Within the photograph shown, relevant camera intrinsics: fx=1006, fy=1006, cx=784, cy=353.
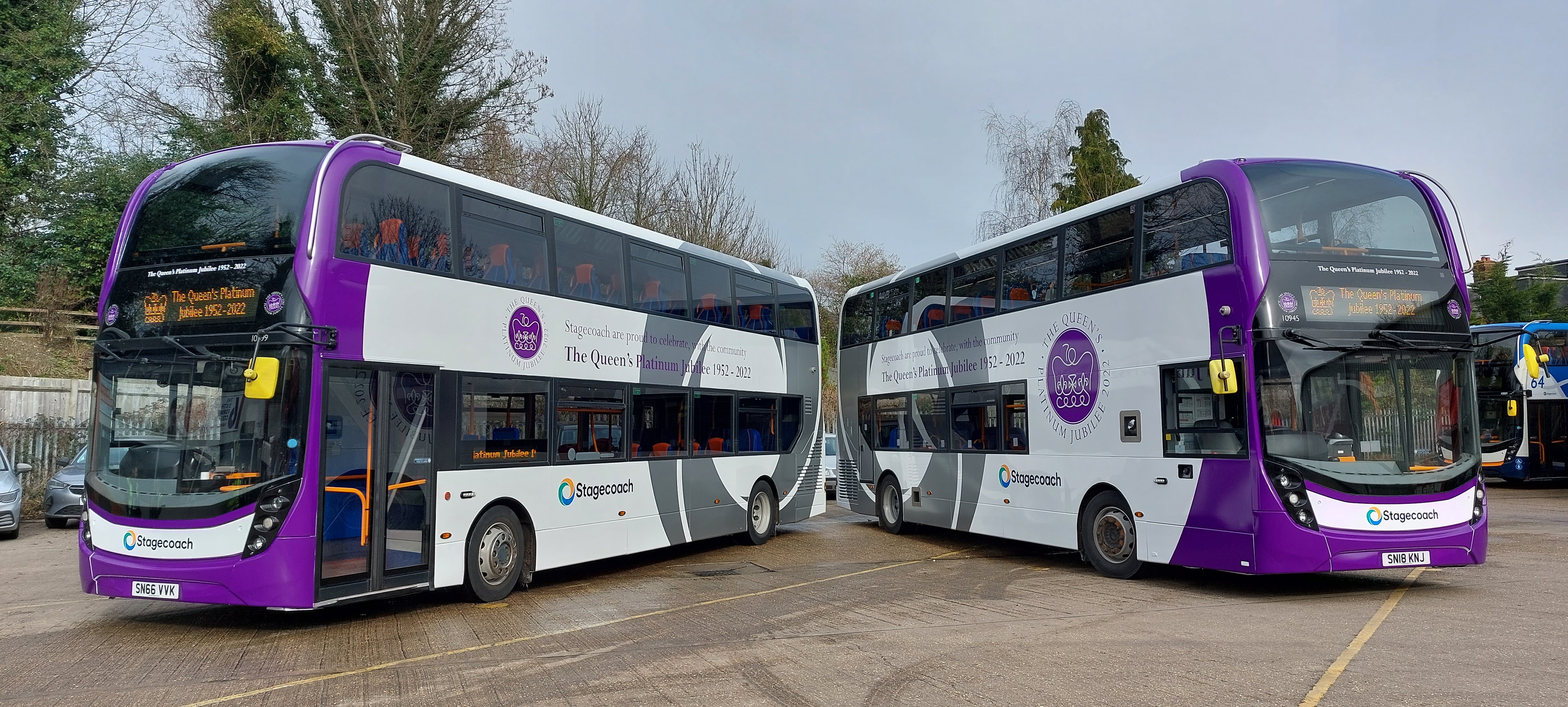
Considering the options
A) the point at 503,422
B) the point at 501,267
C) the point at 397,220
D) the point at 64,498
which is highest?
the point at 397,220

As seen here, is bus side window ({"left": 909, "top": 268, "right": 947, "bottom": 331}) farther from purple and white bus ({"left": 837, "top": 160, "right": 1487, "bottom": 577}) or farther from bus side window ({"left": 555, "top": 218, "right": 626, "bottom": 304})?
bus side window ({"left": 555, "top": 218, "right": 626, "bottom": 304})

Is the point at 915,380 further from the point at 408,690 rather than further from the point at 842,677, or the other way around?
the point at 408,690

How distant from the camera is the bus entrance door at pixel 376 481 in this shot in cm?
830

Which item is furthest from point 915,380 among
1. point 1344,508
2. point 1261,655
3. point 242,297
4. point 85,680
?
point 85,680

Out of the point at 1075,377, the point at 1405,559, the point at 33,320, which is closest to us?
the point at 1405,559

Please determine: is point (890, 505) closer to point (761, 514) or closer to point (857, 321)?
point (761, 514)

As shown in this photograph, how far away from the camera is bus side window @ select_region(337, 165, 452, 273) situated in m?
8.55

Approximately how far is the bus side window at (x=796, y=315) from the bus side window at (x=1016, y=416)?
4.38 metres

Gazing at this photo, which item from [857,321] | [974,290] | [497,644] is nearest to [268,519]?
[497,644]

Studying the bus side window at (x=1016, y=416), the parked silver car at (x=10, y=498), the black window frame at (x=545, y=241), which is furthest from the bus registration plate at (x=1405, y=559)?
the parked silver car at (x=10, y=498)

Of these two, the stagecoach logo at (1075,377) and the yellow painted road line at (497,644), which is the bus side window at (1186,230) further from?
the yellow painted road line at (497,644)

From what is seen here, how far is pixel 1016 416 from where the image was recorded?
13.2m

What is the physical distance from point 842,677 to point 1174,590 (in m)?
5.29

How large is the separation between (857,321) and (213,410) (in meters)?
11.9
